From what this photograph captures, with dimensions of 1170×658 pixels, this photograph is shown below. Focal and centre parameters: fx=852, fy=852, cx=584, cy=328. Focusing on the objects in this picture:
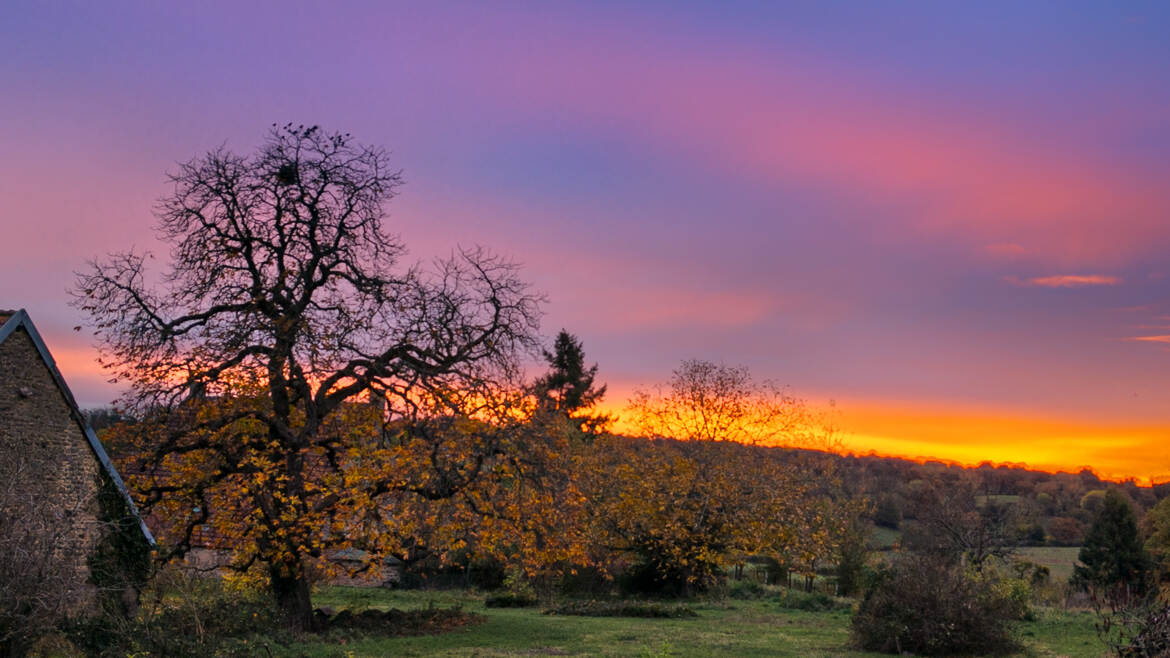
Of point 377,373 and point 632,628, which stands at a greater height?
point 377,373

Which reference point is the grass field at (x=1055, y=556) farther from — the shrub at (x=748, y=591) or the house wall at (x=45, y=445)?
the house wall at (x=45, y=445)

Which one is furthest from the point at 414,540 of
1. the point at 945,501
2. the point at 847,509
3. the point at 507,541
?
the point at 945,501

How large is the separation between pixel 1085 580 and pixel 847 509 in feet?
76.8

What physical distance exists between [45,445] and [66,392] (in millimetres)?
1231

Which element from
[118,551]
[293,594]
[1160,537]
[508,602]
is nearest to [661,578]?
[508,602]

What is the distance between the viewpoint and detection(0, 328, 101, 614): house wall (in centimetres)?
1702

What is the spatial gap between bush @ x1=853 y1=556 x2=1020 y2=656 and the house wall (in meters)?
16.1

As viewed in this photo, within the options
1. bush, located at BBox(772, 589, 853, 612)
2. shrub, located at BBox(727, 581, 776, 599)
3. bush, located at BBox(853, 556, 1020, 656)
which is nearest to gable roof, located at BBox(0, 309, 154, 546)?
bush, located at BBox(853, 556, 1020, 656)

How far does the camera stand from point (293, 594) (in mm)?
19469

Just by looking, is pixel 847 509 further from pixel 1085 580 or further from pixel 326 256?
pixel 326 256

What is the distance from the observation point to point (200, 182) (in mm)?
19688

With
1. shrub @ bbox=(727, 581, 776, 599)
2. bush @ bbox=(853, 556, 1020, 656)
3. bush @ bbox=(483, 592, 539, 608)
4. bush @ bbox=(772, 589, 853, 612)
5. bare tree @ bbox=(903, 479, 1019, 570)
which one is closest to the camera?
bush @ bbox=(853, 556, 1020, 656)

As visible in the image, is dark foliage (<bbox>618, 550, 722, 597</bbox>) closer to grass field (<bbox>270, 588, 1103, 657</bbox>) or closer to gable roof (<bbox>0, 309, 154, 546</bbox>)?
grass field (<bbox>270, 588, 1103, 657</bbox>)

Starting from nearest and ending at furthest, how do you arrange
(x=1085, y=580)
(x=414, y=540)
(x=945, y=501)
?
(x=414, y=540) < (x=945, y=501) < (x=1085, y=580)
